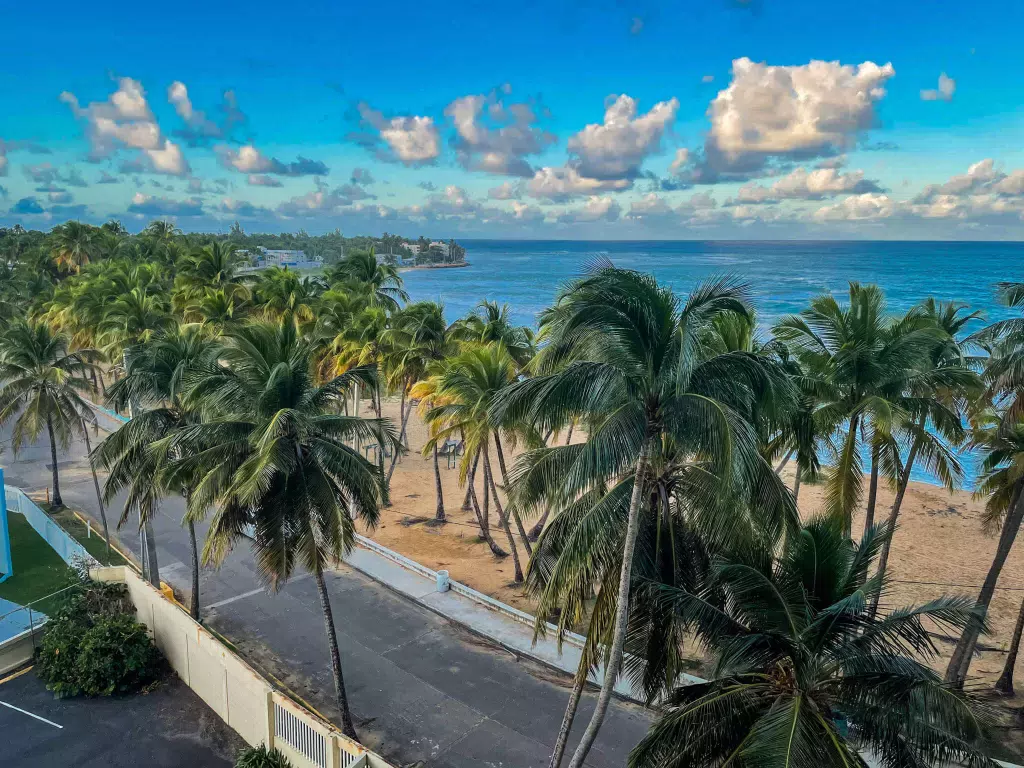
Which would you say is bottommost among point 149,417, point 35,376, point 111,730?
point 111,730

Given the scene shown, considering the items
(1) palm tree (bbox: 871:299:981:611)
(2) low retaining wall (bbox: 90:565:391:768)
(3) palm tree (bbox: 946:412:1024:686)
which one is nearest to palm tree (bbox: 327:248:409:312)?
(2) low retaining wall (bbox: 90:565:391:768)

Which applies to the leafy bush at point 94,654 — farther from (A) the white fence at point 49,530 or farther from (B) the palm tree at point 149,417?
(A) the white fence at point 49,530

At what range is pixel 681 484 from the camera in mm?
→ 9008

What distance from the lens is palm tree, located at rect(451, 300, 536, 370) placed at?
2125 cm

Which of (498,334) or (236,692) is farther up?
(498,334)

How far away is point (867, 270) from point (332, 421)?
159 metres

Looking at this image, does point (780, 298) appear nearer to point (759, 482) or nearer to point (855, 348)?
point (855, 348)

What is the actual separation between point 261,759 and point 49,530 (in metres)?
14.6

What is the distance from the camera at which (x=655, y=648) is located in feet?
29.8

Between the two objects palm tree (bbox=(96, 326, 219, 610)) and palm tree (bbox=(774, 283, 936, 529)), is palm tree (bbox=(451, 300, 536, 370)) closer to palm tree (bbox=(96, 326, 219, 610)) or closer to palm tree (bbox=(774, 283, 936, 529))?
palm tree (bbox=(96, 326, 219, 610))

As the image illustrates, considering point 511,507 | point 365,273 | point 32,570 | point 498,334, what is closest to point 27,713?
point 32,570

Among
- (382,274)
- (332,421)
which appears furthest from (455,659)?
(382,274)

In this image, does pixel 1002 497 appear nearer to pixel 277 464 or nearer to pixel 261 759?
pixel 277 464

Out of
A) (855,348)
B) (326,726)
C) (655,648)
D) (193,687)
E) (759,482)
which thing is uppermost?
(855,348)
